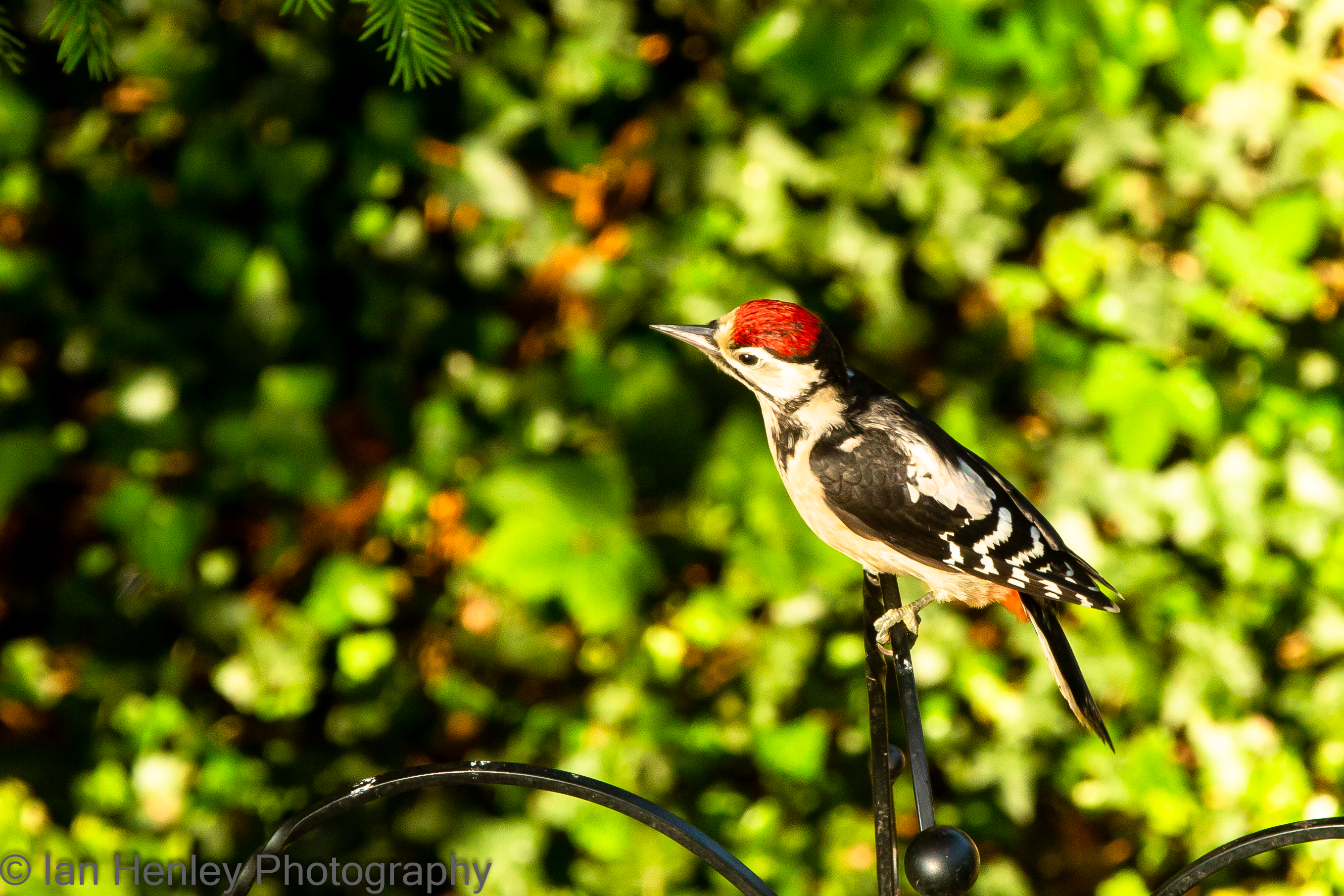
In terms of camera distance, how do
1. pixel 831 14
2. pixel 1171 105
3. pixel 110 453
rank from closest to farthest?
pixel 831 14 → pixel 110 453 → pixel 1171 105

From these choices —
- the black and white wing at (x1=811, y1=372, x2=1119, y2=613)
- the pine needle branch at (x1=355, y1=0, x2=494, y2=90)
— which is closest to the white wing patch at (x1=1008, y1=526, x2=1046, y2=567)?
the black and white wing at (x1=811, y1=372, x2=1119, y2=613)

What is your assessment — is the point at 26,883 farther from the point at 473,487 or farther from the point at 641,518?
the point at 641,518

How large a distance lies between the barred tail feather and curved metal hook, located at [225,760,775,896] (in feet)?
1.60

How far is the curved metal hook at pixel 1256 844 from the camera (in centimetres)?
93

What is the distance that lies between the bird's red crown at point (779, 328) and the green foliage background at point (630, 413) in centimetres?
66

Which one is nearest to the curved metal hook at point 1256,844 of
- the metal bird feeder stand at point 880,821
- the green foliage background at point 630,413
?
the metal bird feeder stand at point 880,821

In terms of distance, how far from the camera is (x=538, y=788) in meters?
1.01

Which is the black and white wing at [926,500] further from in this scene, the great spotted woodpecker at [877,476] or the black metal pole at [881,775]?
the black metal pole at [881,775]

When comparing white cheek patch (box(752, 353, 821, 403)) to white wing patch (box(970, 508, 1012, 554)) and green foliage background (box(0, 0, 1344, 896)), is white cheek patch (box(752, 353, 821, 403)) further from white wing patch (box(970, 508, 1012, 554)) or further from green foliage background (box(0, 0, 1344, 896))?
green foliage background (box(0, 0, 1344, 896))

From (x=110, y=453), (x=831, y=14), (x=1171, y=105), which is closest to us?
(x=831, y=14)

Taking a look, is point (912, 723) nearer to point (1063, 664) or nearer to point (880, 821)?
point (880, 821)

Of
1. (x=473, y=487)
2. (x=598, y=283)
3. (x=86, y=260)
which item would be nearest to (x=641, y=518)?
(x=473, y=487)

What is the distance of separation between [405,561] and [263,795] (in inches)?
19.1

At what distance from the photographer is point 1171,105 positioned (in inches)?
76.6
